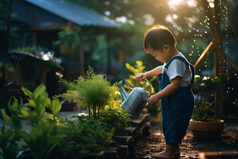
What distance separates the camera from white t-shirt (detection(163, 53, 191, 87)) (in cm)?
205

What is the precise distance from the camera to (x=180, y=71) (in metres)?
2.05

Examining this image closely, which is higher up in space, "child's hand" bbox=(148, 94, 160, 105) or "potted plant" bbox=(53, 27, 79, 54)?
"potted plant" bbox=(53, 27, 79, 54)

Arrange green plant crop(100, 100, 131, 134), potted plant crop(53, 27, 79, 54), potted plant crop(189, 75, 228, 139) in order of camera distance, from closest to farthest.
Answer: green plant crop(100, 100, 131, 134)
potted plant crop(189, 75, 228, 139)
potted plant crop(53, 27, 79, 54)

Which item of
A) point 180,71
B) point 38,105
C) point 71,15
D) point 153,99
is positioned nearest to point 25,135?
point 38,105

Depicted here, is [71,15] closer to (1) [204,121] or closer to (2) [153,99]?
(1) [204,121]

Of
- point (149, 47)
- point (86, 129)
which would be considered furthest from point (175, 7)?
point (86, 129)

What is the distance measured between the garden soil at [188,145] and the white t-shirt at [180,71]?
79 centimetres

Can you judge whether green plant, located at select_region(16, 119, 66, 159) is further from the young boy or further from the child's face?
the child's face

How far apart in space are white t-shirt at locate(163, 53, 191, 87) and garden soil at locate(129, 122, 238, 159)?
788mm

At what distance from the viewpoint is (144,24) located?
40.6ft

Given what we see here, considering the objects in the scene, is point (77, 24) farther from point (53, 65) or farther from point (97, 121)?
point (97, 121)

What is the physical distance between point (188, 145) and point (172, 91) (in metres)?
1.08

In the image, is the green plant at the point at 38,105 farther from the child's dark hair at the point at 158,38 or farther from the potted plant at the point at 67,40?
the potted plant at the point at 67,40

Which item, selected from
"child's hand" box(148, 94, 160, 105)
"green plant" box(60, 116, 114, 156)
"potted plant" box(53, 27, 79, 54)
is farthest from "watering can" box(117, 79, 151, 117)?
"potted plant" box(53, 27, 79, 54)
